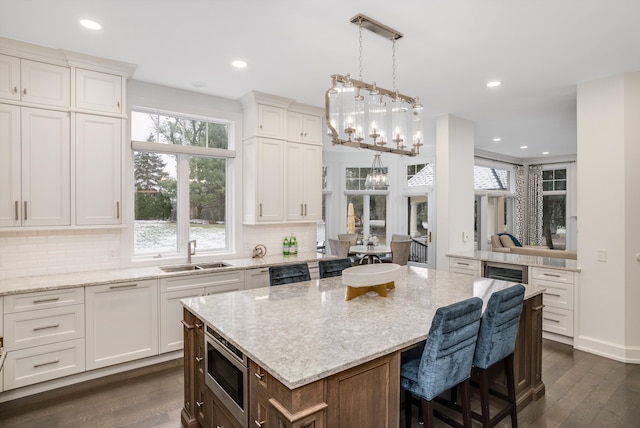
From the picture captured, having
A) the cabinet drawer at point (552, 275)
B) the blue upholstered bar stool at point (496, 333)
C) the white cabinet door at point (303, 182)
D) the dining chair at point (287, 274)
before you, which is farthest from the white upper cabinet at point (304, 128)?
the blue upholstered bar stool at point (496, 333)

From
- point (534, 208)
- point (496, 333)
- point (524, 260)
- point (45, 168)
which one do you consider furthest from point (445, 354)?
point (534, 208)

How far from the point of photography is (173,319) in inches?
142

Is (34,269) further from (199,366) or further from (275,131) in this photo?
(275,131)

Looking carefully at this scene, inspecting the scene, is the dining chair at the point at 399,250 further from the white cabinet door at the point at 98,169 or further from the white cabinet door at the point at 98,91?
the white cabinet door at the point at 98,91

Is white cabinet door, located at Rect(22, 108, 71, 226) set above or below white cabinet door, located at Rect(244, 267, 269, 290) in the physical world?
above

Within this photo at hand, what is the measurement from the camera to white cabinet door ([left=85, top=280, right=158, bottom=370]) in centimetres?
318

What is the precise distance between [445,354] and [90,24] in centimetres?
335

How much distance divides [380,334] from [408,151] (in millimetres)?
1633

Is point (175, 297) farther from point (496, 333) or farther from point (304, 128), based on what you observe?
point (496, 333)

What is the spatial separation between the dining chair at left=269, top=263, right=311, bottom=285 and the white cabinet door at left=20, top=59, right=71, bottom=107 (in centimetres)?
246

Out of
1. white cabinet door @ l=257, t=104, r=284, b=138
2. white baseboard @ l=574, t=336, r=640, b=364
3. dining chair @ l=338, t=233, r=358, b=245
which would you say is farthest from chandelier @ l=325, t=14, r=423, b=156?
dining chair @ l=338, t=233, r=358, b=245

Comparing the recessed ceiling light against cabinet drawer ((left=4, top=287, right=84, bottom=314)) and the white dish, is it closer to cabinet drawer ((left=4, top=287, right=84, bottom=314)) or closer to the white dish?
cabinet drawer ((left=4, top=287, right=84, bottom=314))

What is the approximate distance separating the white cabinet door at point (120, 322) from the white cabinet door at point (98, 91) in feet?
5.59

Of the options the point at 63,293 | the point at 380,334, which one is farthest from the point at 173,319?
the point at 380,334
